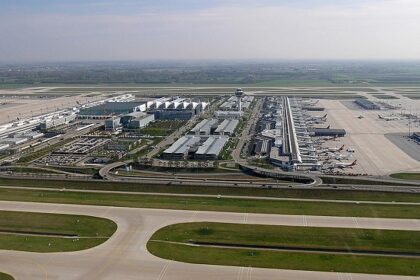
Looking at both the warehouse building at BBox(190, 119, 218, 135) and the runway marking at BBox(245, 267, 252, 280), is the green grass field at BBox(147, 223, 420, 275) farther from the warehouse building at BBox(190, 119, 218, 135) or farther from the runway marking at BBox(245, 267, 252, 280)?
the warehouse building at BBox(190, 119, 218, 135)

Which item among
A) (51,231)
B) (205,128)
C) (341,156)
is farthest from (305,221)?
(205,128)

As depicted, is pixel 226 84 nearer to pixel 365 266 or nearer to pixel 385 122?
pixel 385 122

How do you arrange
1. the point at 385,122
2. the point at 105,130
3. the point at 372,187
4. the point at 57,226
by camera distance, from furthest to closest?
the point at 385,122 < the point at 105,130 < the point at 372,187 < the point at 57,226

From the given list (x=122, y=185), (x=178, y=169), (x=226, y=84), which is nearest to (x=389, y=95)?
(x=226, y=84)

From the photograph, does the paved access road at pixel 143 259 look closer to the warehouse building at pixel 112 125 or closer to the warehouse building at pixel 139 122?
the warehouse building at pixel 112 125

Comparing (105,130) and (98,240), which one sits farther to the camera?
(105,130)

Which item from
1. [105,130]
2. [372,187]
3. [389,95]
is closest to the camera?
[372,187]

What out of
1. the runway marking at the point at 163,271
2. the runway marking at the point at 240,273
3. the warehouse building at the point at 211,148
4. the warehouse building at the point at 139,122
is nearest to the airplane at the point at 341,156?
the warehouse building at the point at 211,148
